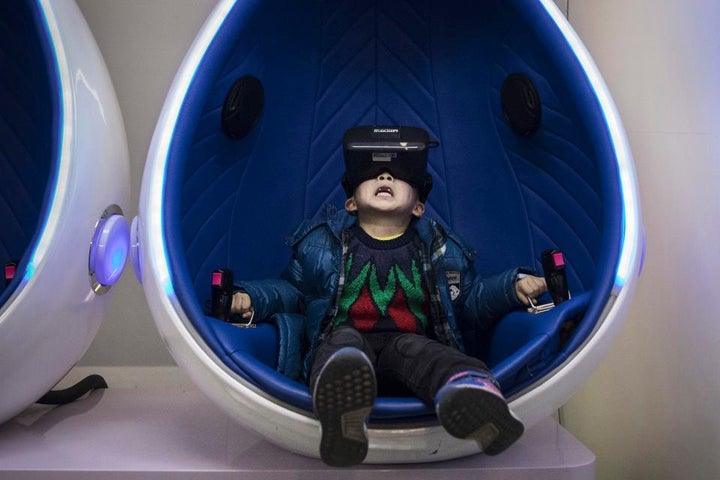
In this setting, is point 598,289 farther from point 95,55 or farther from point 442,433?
point 95,55

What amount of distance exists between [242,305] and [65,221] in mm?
329

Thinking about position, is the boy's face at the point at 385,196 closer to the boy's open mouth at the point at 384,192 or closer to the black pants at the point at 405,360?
the boy's open mouth at the point at 384,192

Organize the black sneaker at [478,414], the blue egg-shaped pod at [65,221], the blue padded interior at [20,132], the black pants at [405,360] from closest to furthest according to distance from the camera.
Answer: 1. the black sneaker at [478,414]
2. the black pants at [405,360]
3. the blue egg-shaped pod at [65,221]
4. the blue padded interior at [20,132]

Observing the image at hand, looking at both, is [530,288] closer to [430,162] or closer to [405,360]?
[405,360]

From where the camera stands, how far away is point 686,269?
5.36 ft

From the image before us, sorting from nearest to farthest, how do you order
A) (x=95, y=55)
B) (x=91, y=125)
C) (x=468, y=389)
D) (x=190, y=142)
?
1. (x=468, y=389)
2. (x=190, y=142)
3. (x=91, y=125)
4. (x=95, y=55)

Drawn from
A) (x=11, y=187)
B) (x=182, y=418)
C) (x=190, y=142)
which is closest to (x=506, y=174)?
(x=190, y=142)

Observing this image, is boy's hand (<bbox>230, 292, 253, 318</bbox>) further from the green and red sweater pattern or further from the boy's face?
the boy's face

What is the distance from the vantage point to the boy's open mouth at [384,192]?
1.58 m

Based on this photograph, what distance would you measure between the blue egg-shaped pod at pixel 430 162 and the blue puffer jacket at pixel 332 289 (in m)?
0.04

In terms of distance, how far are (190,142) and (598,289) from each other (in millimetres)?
700

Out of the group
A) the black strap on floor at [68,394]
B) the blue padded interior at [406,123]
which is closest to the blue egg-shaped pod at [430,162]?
the blue padded interior at [406,123]

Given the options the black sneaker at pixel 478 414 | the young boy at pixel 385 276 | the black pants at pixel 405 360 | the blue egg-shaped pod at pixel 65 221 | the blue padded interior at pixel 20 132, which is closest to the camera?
the black sneaker at pixel 478 414

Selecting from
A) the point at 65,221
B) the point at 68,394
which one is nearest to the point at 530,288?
the point at 65,221
